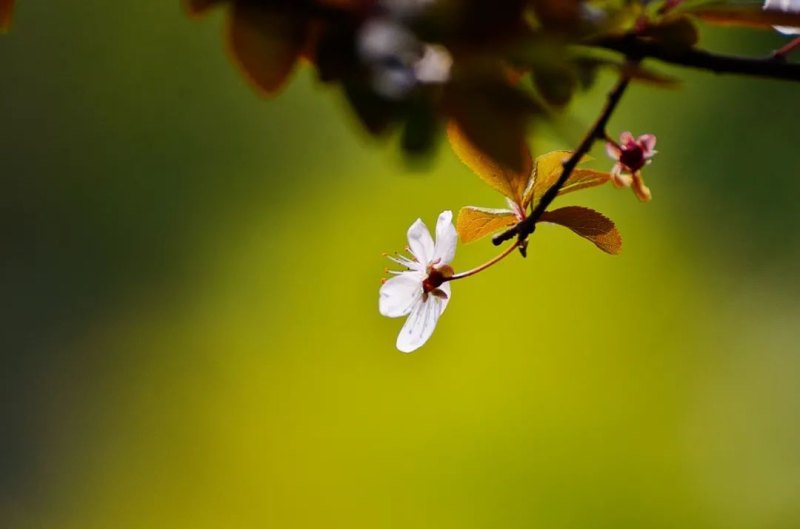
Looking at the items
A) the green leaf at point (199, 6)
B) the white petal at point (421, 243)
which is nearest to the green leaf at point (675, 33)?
the green leaf at point (199, 6)

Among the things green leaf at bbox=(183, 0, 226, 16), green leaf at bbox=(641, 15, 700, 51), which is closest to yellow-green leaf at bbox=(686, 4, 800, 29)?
green leaf at bbox=(641, 15, 700, 51)

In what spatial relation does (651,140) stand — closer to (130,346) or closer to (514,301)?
(514,301)

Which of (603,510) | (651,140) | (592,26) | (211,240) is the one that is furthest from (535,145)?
(211,240)

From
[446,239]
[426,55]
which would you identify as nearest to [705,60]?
[426,55]

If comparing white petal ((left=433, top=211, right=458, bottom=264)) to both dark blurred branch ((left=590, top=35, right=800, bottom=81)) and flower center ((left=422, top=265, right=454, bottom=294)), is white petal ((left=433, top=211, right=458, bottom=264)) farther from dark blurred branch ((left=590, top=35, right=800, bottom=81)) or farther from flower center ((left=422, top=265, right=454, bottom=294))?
dark blurred branch ((left=590, top=35, right=800, bottom=81))

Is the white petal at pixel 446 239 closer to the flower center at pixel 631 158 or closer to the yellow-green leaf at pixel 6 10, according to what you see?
the flower center at pixel 631 158

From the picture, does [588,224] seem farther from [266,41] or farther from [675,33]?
[266,41]
